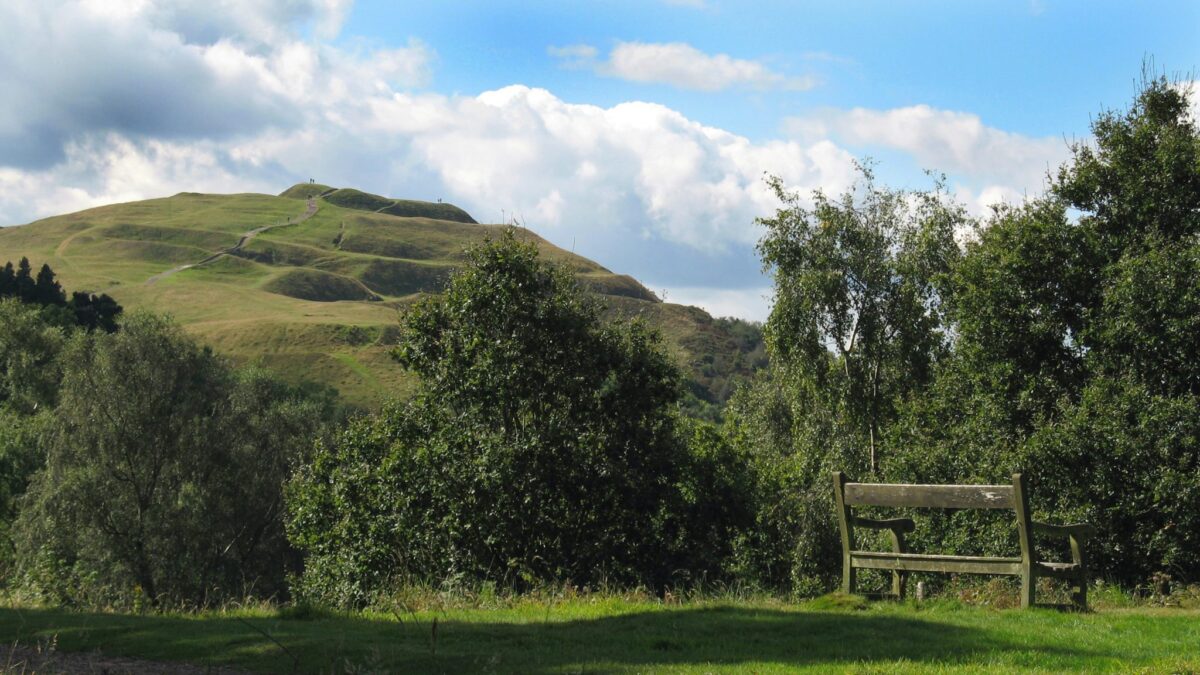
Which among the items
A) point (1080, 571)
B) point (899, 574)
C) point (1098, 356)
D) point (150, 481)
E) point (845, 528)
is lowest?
point (150, 481)

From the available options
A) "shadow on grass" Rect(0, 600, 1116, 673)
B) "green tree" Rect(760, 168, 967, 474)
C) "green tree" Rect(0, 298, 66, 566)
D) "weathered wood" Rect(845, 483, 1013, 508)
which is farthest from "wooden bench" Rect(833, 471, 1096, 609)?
"green tree" Rect(0, 298, 66, 566)

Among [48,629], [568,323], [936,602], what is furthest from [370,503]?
[936,602]

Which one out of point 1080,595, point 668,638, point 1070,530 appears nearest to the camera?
point 668,638

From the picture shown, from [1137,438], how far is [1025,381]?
3.80 metres

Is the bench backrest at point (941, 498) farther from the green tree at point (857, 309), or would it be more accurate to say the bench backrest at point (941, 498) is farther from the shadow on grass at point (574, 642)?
the green tree at point (857, 309)

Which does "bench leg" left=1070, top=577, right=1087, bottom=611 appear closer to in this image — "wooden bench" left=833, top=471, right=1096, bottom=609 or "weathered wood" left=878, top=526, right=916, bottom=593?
"wooden bench" left=833, top=471, right=1096, bottom=609

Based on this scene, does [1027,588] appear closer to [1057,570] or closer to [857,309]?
[1057,570]

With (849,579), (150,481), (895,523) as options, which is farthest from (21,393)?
(895,523)

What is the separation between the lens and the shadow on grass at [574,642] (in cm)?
805

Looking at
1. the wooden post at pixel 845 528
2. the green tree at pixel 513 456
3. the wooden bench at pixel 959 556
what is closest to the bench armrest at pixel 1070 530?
the wooden bench at pixel 959 556

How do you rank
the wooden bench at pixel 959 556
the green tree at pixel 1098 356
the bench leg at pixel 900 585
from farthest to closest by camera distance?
1. the green tree at pixel 1098 356
2. the bench leg at pixel 900 585
3. the wooden bench at pixel 959 556

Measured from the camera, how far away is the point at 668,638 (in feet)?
30.1

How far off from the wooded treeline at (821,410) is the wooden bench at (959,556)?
6.12m

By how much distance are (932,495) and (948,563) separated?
742 millimetres
